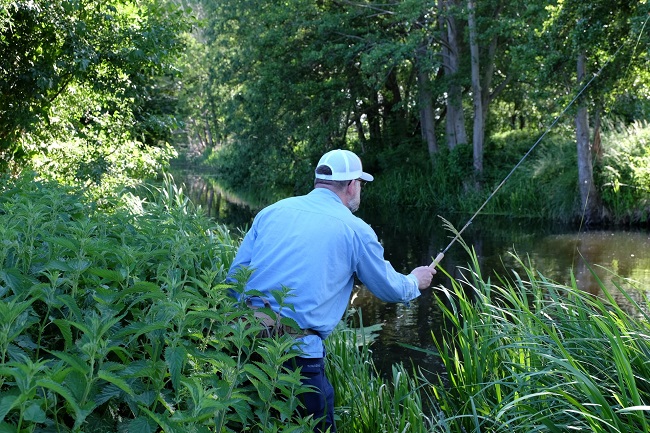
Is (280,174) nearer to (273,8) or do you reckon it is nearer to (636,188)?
(273,8)

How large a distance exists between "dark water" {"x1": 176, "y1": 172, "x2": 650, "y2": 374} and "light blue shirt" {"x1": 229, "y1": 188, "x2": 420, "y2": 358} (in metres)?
3.53

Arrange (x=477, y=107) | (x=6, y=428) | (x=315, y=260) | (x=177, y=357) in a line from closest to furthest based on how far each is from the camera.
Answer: (x=6, y=428), (x=177, y=357), (x=315, y=260), (x=477, y=107)

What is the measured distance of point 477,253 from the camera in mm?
15250

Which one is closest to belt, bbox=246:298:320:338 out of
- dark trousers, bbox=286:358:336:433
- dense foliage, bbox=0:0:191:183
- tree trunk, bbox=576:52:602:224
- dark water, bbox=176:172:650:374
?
dark trousers, bbox=286:358:336:433

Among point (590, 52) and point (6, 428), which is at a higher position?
point (590, 52)

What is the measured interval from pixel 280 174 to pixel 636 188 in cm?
1187

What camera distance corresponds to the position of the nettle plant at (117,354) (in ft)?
6.64

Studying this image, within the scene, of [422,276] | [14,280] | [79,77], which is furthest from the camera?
[79,77]

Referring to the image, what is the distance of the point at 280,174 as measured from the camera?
26125 mm

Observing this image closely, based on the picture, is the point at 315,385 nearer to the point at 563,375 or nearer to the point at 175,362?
the point at 563,375

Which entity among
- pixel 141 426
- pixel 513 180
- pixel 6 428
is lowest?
pixel 141 426

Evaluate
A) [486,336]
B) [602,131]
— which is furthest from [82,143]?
[602,131]

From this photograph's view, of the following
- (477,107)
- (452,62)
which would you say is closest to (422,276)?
(477,107)

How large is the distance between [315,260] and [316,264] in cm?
2
